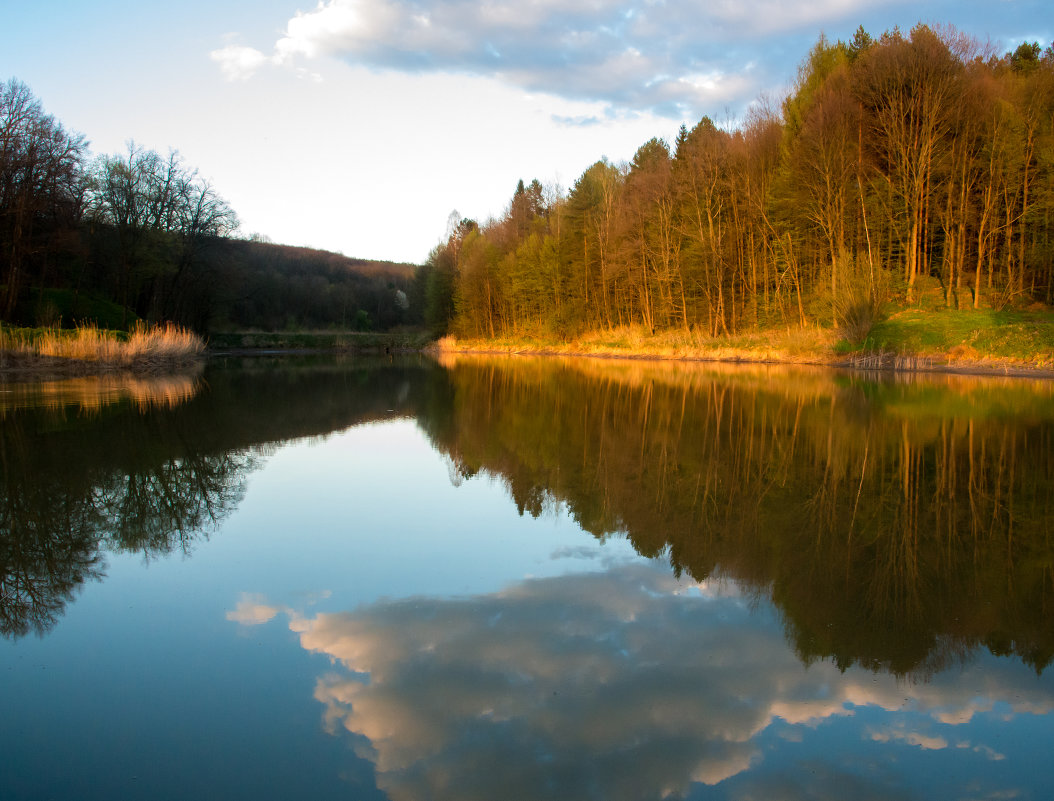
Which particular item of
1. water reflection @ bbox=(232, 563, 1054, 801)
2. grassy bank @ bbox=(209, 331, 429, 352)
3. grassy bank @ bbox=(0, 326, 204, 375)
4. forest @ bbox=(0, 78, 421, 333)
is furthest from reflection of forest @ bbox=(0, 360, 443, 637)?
grassy bank @ bbox=(209, 331, 429, 352)

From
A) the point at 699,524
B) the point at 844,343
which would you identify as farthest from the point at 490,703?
the point at 844,343

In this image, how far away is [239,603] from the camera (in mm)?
3697

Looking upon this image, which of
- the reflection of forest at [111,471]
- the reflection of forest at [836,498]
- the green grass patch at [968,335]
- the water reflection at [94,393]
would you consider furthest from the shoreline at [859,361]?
the water reflection at [94,393]

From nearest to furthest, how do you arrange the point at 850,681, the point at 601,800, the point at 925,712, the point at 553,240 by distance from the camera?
the point at 601,800 < the point at 925,712 < the point at 850,681 < the point at 553,240

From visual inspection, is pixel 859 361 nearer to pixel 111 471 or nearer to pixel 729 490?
pixel 729 490

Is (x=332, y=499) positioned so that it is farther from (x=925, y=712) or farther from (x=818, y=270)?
(x=818, y=270)

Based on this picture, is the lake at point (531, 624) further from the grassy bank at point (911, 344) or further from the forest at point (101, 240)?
the forest at point (101, 240)

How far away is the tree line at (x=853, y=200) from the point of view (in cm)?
2309

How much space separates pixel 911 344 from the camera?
2208 cm

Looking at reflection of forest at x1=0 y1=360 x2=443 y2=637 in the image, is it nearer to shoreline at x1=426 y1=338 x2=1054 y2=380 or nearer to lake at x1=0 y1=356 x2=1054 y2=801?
lake at x1=0 y1=356 x2=1054 y2=801

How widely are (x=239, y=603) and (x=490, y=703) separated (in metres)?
1.71

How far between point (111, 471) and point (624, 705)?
19.1 ft

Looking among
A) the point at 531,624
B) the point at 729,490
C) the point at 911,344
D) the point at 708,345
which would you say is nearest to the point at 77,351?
the point at 729,490

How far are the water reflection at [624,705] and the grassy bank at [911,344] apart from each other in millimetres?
18957
